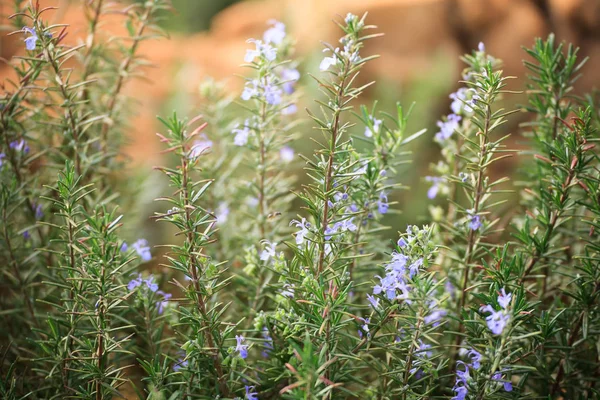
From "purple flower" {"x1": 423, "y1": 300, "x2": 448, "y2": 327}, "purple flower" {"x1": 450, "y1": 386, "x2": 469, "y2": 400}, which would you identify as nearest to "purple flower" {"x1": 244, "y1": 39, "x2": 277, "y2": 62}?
"purple flower" {"x1": 423, "y1": 300, "x2": 448, "y2": 327}

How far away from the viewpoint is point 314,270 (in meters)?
1.13

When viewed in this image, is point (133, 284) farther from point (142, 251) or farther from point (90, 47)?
point (90, 47)

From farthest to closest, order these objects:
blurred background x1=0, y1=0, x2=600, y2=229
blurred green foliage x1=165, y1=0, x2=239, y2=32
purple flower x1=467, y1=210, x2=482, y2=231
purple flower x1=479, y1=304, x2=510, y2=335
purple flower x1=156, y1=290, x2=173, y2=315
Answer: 1. blurred green foliage x1=165, y1=0, x2=239, y2=32
2. blurred background x1=0, y1=0, x2=600, y2=229
3. purple flower x1=156, y1=290, x2=173, y2=315
4. purple flower x1=467, y1=210, x2=482, y2=231
5. purple flower x1=479, y1=304, x2=510, y2=335

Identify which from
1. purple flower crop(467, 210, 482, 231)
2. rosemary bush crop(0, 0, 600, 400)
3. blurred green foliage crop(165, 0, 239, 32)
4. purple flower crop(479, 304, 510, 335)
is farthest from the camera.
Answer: blurred green foliage crop(165, 0, 239, 32)

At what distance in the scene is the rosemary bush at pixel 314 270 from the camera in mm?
1077

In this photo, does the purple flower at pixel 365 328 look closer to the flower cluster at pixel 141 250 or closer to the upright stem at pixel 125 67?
the flower cluster at pixel 141 250

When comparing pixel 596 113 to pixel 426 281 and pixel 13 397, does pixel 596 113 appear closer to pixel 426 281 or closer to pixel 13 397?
pixel 426 281

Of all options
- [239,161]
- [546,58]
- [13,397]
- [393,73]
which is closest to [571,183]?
[546,58]

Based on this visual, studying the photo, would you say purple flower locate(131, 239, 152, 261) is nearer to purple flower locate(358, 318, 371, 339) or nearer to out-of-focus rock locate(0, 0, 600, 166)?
purple flower locate(358, 318, 371, 339)

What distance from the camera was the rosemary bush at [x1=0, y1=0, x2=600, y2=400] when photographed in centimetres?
108

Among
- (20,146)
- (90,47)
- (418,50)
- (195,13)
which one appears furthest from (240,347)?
(195,13)

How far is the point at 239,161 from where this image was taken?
1701mm

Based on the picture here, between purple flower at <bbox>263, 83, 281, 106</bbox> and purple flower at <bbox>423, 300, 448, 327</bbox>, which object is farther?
purple flower at <bbox>263, 83, 281, 106</bbox>

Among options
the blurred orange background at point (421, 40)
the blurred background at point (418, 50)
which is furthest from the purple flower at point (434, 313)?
the blurred orange background at point (421, 40)
